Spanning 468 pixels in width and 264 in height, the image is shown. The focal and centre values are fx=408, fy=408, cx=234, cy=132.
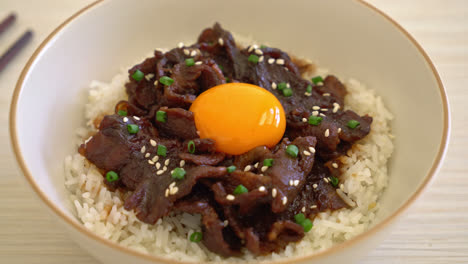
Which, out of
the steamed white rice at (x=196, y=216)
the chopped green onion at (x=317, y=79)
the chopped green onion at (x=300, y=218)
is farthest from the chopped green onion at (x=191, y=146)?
the chopped green onion at (x=317, y=79)

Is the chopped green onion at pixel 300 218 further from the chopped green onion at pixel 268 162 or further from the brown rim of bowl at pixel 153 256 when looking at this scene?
the brown rim of bowl at pixel 153 256

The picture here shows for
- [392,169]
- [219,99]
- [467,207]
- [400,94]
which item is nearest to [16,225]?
[219,99]

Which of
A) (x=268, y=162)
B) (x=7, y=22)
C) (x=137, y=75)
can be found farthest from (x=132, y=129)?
(x=7, y=22)

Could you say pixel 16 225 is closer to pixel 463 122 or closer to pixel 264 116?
pixel 264 116

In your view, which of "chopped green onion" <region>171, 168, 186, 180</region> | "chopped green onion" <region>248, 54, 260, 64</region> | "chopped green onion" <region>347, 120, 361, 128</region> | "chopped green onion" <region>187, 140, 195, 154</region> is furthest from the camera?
"chopped green onion" <region>248, 54, 260, 64</region>

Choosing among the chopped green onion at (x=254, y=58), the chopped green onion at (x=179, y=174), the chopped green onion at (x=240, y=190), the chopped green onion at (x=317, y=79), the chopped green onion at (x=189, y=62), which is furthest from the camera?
the chopped green onion at (x=317, y=79)

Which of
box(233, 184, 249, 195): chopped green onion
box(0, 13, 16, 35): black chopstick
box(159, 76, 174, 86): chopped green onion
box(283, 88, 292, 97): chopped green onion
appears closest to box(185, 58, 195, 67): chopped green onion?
box(159, 76, 174, 86): chopped green onion

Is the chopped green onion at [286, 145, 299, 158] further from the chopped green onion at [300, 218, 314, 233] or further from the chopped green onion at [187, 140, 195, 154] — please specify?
the chopped green onion at [187, 140, 195, 154]

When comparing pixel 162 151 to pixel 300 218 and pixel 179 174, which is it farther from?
pixel 300 218
